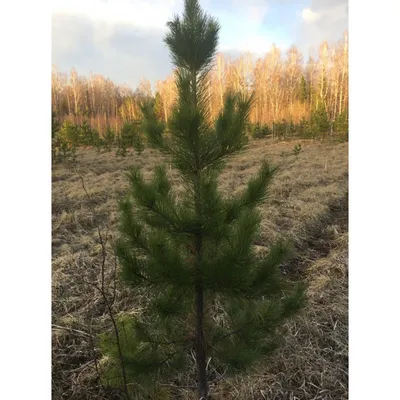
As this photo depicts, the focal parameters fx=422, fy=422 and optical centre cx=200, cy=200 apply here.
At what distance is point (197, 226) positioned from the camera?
1271mm

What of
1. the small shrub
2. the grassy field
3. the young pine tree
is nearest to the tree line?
the small shrub

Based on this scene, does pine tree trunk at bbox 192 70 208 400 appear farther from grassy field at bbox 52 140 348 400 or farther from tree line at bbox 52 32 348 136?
tree line at bbox 52 32 348 136

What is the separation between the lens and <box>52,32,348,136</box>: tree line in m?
1.87

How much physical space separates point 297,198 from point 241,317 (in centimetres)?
104

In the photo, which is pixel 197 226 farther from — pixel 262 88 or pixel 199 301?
pixel 262 88

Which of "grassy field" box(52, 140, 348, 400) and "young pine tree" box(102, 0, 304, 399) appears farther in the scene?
"grassy field" box(52, 140, 348, 400)

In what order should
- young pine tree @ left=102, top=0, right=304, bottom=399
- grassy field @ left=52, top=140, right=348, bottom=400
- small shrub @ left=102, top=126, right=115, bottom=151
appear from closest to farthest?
young pine tree @ left=102, top=0, right=304, bottom=399 → grassy field @ left=52, top=140, right=348, bottom=400 → small shrub @ left=102, top=126, right=115, bottom=151

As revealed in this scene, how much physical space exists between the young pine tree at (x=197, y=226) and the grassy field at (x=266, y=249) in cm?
51

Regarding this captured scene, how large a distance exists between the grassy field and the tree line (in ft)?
0.59

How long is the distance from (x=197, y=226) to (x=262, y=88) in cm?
88

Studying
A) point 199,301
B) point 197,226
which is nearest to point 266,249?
point 199,301

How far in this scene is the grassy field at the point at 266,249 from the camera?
71.1 inches

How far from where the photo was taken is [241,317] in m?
1.43
